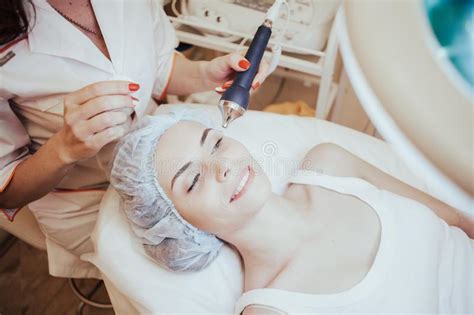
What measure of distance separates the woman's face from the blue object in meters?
0.63

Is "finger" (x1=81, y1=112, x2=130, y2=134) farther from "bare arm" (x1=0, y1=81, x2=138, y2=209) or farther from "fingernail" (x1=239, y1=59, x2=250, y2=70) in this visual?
"fingernail" (x1=239, y1=59, x2=250, y2=70)

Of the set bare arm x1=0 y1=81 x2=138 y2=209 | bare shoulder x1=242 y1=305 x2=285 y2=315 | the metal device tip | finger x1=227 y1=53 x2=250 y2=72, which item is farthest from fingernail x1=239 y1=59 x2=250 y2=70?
bare shoulder x1=242 y1=305 x2=285 y2=315

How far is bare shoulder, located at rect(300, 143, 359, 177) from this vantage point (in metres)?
1.11

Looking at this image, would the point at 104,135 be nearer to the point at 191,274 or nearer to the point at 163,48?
the point at 191,274

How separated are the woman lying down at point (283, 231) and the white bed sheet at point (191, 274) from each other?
4cm

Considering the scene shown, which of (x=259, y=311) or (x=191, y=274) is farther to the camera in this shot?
(x=191, y=274)

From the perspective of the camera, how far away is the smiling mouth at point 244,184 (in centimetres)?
92

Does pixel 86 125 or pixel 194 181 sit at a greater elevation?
pixel 86 125

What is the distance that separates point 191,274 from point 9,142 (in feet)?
1.68

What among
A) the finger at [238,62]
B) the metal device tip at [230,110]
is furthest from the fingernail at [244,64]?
the metal device tip at [230,110]

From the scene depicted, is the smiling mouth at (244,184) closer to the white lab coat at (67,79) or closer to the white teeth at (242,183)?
the white teeth at (242,183)

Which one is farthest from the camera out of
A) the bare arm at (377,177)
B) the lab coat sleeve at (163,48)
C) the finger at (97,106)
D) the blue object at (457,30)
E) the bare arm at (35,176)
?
the lab coat sleeve at (163,48)

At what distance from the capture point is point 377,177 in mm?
1117

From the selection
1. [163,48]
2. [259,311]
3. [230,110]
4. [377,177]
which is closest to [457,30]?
[230,110]
